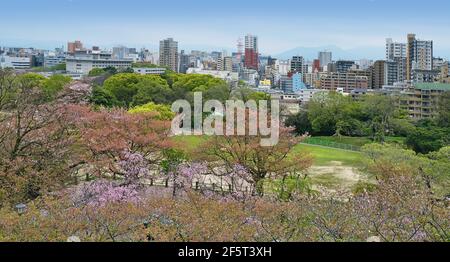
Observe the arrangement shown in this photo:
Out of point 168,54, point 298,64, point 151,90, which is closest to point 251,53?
point 298,64

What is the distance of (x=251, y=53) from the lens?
73188mm

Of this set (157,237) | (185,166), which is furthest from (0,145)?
(157,237)

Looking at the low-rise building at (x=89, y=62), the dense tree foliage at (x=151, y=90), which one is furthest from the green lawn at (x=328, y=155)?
the low-rise building at (x=89, y=62)

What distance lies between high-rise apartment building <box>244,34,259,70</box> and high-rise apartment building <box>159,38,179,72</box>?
10.7 metres

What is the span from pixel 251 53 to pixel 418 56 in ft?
91.6

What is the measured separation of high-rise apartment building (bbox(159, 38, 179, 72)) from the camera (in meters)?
65.7

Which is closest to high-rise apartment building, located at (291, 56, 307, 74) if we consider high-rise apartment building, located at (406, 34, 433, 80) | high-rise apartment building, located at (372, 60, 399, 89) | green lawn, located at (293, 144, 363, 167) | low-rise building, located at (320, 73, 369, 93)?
low-rise building, located at (320, 73, 369, 93)

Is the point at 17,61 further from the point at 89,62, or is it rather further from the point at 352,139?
the point at 352,139

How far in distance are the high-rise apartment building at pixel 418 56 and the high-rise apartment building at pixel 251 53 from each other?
26.2m

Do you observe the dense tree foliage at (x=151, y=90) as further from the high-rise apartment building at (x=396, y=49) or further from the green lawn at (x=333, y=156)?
the high-rise apartment building at (x=396, y=49)

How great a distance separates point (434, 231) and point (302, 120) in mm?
19806

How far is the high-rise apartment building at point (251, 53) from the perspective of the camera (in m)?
73.1

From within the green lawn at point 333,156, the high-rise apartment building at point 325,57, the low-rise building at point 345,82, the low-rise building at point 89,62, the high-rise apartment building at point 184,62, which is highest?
the high-rise apartment building at point 325,57

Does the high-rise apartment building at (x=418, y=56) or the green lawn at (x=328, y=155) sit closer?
the green lawn at (x=328, y=155)
